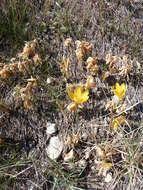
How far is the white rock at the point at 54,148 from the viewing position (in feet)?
6.99

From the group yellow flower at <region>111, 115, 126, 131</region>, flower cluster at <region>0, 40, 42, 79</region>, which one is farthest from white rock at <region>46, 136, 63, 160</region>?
flower cluster at <region>0, 40, 42, 79</region>

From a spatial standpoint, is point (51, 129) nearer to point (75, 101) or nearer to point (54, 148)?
point (54, 148)

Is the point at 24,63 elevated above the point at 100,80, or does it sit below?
above

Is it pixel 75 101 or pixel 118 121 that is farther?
pixel 118 121

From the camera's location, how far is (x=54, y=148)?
7.03 feet

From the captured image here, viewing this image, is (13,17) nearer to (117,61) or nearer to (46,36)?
(46,36)

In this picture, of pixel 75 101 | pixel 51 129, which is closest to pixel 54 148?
pixel 51 129

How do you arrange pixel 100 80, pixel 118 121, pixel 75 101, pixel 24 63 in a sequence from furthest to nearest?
pixel 100 80
pixel 24 63
pixel 118 121
pixel 75 101

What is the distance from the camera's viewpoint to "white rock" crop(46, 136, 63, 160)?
2131mm

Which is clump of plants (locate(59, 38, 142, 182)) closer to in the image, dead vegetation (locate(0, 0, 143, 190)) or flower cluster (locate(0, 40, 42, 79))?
dead vegetation (locate(0, 0, 143, 190))

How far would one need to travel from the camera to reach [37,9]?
2.65m

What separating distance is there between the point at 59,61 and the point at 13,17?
19.8 inches

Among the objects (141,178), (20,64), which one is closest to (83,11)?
(20,64)

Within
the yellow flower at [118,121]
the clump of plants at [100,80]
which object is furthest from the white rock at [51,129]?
the yellow flower at [118,121]
